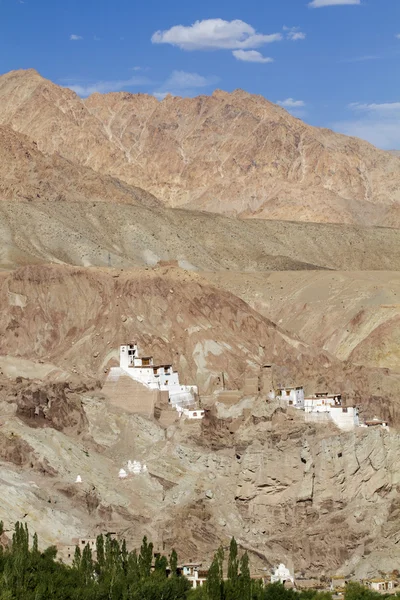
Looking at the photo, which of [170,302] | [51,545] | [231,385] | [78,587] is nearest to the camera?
[78,587]

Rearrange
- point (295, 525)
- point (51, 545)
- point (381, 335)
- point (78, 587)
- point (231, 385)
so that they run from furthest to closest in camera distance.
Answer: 1. point (381, 335)
2. point (231, 385)
3. point (295, 525)
4. point (51, 545)
5. point (78, 587)

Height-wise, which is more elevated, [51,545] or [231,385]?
[231,385]

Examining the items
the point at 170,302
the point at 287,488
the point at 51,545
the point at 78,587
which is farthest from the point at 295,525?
the point at 170,302

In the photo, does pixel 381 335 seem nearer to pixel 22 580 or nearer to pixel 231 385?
pixel 231 385

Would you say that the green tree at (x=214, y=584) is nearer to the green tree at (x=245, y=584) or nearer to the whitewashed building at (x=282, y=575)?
the green tree at (x=245, y=584)

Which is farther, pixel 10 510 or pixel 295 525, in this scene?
pixel 295 525

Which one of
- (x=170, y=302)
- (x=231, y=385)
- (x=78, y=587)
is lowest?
(x=78, y=587)
